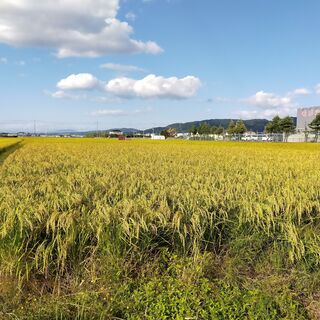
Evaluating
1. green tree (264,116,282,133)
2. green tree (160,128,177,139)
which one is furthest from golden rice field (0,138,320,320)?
green tree (160,128,177,139)

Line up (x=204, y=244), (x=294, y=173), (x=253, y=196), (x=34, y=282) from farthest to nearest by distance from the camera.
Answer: (x=294, y=173) < (x=253, y=196) < (x=204, y=244) < (x=34, y=282)

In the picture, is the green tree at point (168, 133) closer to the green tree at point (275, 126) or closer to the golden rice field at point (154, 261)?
the green tree at point (275, 126)

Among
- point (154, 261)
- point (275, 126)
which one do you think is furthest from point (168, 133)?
point (154, 261)

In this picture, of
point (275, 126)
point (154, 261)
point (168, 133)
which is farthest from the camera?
point (168, 133)

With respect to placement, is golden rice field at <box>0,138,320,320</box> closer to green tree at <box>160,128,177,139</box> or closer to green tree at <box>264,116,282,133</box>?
green tree at <box>264,116,282,133</box>

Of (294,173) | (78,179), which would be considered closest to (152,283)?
(78,179)

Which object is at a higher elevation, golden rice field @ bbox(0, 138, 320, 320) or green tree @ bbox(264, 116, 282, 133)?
green tree @ bbox(264, 116, 282, 133)

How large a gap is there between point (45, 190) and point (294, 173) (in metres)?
6.65

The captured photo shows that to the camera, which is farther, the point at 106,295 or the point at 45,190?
the point at 45,190

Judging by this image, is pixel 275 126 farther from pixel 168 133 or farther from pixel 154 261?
pixel 154 261

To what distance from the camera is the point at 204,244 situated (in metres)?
4.47

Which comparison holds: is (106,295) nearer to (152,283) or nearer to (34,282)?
(152,283)

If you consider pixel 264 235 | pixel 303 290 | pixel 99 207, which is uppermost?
pixel 99 207

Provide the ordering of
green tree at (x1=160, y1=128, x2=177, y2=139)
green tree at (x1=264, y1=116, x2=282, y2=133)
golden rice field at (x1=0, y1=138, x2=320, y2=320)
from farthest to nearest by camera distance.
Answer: green tree at (x1=160, y1=128, x2=177, y2=139) < green tree at (x1=264, y1=116, x2=282, y2=133) < golden rice field at (x1=0, y1=138, x2=320, y2=320)
